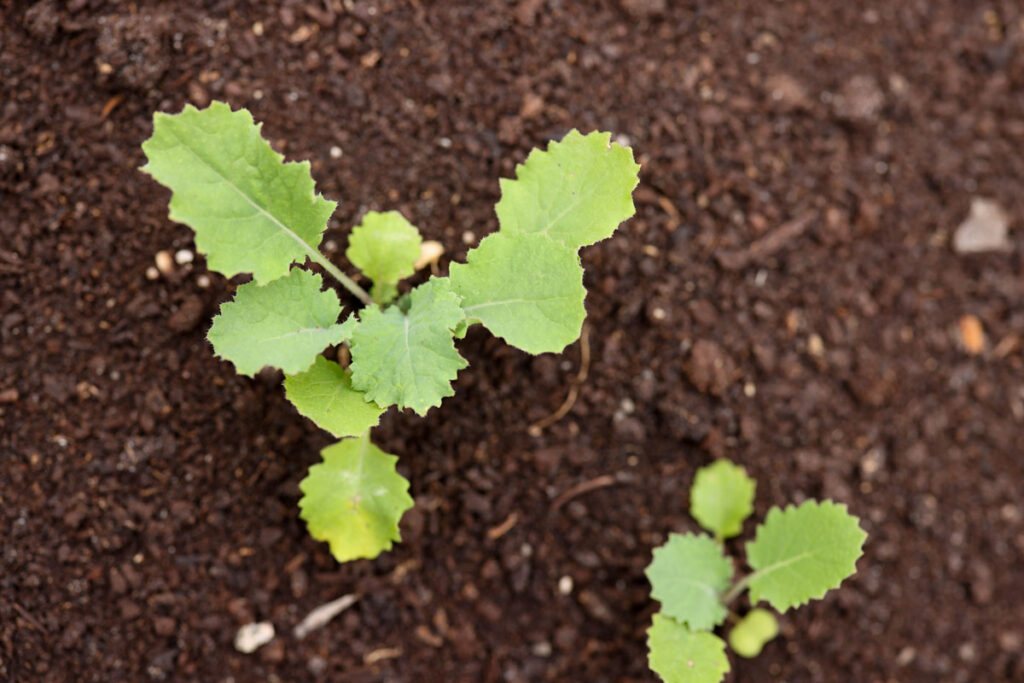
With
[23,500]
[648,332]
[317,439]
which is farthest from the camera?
[648,332]

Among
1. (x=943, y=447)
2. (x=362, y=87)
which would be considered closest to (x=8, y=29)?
(x=362, y=87)

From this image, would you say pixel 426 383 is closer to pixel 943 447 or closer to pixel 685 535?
pixel 685 535

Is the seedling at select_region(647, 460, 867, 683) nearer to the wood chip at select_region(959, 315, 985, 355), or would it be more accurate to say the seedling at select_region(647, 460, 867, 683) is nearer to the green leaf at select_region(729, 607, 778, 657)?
the green leaf at select_region(729, 607, 778, 657)

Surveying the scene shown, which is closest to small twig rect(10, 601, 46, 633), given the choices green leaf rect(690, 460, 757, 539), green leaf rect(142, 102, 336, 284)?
green leaf rect(142, 102, 336, 284)

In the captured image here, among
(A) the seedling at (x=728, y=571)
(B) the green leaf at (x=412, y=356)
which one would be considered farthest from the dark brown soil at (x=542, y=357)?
(B) the green leaf at (x=412, y=356)

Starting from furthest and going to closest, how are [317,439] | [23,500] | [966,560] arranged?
[966,560] → [317,439] → [23,500]

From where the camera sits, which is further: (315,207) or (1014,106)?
(1014,106)

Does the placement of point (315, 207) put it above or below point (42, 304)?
above
